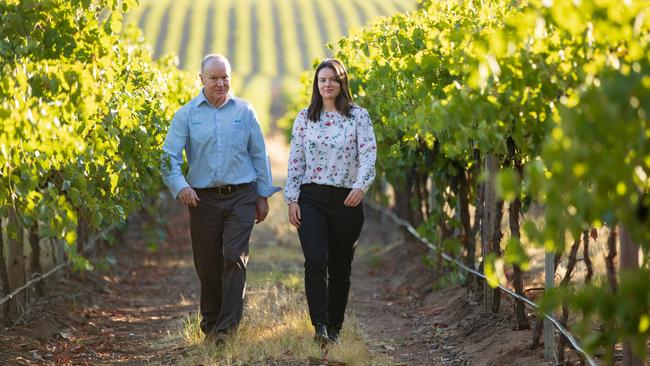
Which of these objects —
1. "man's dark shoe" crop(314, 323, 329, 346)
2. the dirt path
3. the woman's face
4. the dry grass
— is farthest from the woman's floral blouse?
the dirt path

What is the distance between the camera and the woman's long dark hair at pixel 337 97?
21.9ft

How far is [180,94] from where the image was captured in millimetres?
11562

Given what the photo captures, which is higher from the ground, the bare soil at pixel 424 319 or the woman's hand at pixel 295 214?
the woman's hand at pixel 295 214

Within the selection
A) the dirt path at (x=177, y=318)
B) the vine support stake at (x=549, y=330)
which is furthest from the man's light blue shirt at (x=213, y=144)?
the vine support stake at (x=549, y=330)

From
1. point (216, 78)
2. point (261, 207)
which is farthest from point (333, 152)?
point (216, 78)

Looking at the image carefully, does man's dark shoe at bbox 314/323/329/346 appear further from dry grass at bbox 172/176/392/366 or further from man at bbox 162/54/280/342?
man at bbox 162/54/280/342

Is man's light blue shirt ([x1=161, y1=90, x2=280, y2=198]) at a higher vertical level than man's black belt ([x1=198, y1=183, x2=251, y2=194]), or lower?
higher

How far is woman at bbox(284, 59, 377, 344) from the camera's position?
6629mm

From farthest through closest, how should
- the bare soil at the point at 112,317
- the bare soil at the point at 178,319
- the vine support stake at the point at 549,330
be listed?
the bare soil at the point at 112,317, the bare soil at the point at 178,319, the vine support stake at the point at 549,330

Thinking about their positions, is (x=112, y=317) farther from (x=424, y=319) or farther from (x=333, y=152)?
(x=333, y=152)

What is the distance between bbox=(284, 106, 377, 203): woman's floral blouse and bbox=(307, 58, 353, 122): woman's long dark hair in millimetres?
36

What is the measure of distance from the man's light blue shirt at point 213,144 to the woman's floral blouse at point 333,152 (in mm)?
370

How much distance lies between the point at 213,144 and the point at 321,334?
1.49m

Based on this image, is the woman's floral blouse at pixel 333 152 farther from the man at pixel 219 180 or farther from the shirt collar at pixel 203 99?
the shirt collar at pixel 203 99
